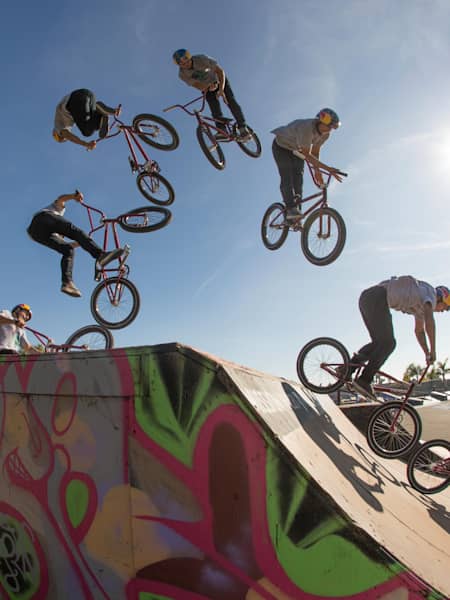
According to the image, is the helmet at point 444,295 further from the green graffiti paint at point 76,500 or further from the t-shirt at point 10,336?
the t-shirt at point 10,336

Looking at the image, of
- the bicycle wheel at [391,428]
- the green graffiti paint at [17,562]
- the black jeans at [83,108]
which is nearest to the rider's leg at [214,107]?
the black jeans at [83,108]

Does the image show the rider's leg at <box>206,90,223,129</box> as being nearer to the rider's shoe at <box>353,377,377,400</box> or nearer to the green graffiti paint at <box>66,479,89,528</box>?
the rider's shoe at <box>353,377,377,400</box>

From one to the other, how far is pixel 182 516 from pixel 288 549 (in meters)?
0.74

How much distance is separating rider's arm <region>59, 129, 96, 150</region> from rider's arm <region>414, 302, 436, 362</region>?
A: 6.05 metres

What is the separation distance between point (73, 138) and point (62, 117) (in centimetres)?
33

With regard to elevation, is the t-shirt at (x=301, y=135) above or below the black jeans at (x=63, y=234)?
above

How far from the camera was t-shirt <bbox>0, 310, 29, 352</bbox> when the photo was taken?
249 inches

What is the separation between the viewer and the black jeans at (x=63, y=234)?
18.6 feet

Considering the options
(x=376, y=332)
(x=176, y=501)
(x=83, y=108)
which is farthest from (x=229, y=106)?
(x=176, y=501)

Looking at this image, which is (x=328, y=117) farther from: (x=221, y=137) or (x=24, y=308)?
(x=24, y=308)

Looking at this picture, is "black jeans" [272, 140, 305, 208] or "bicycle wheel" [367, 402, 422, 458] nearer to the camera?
"bicycle wheel" [367, 402, 422, 458]

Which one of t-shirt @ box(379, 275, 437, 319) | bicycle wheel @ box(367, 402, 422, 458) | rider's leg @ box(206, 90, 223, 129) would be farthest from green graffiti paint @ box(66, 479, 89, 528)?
rider's leg @ box(206, 90, 223, 129)

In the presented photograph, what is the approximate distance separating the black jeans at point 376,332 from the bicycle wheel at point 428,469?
126cm

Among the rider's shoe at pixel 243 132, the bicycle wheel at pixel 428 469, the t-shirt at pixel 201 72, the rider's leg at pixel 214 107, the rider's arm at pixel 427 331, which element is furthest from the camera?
the rider's shoe at pixel 243 132
